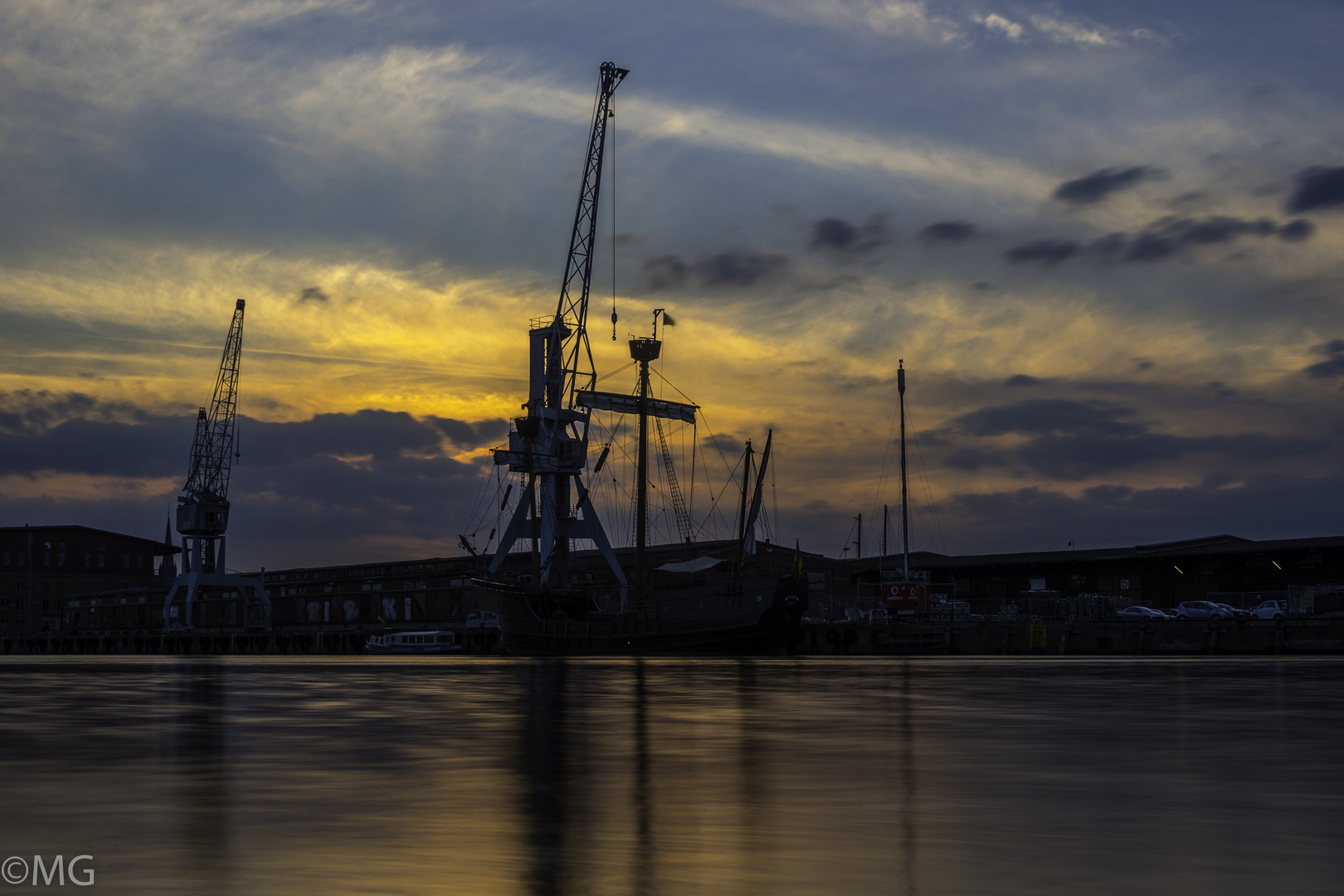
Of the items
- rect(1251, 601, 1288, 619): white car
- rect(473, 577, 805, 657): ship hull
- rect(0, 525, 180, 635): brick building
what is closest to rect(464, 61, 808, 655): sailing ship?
rect(473, 577, 805, 657): ship hull

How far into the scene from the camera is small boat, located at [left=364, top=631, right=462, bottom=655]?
10538cm

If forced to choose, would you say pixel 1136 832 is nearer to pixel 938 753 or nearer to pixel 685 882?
pixel 685 882

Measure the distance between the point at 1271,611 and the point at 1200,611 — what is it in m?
4.20

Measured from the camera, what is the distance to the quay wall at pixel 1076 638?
72188 millimetres

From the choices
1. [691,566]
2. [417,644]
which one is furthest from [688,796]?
[417,644]

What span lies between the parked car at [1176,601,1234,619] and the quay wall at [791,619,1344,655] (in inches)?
138

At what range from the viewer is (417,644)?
10769 cm

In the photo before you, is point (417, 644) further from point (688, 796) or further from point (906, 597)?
point (688, 796)

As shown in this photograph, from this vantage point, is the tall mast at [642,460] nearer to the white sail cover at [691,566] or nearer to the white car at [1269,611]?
the white sail cover at [691,566]

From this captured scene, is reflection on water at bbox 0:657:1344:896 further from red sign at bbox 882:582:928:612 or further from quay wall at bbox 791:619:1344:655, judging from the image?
red sign at bbox 882:582:928:612

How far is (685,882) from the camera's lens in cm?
864

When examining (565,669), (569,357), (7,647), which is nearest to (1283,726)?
(565,669)

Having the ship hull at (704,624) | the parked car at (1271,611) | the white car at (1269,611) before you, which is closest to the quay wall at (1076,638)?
the white car at (1269,611)

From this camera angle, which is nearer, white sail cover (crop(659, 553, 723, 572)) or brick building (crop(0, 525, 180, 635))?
white sail cover (crop(659, 553, 723, 572))
